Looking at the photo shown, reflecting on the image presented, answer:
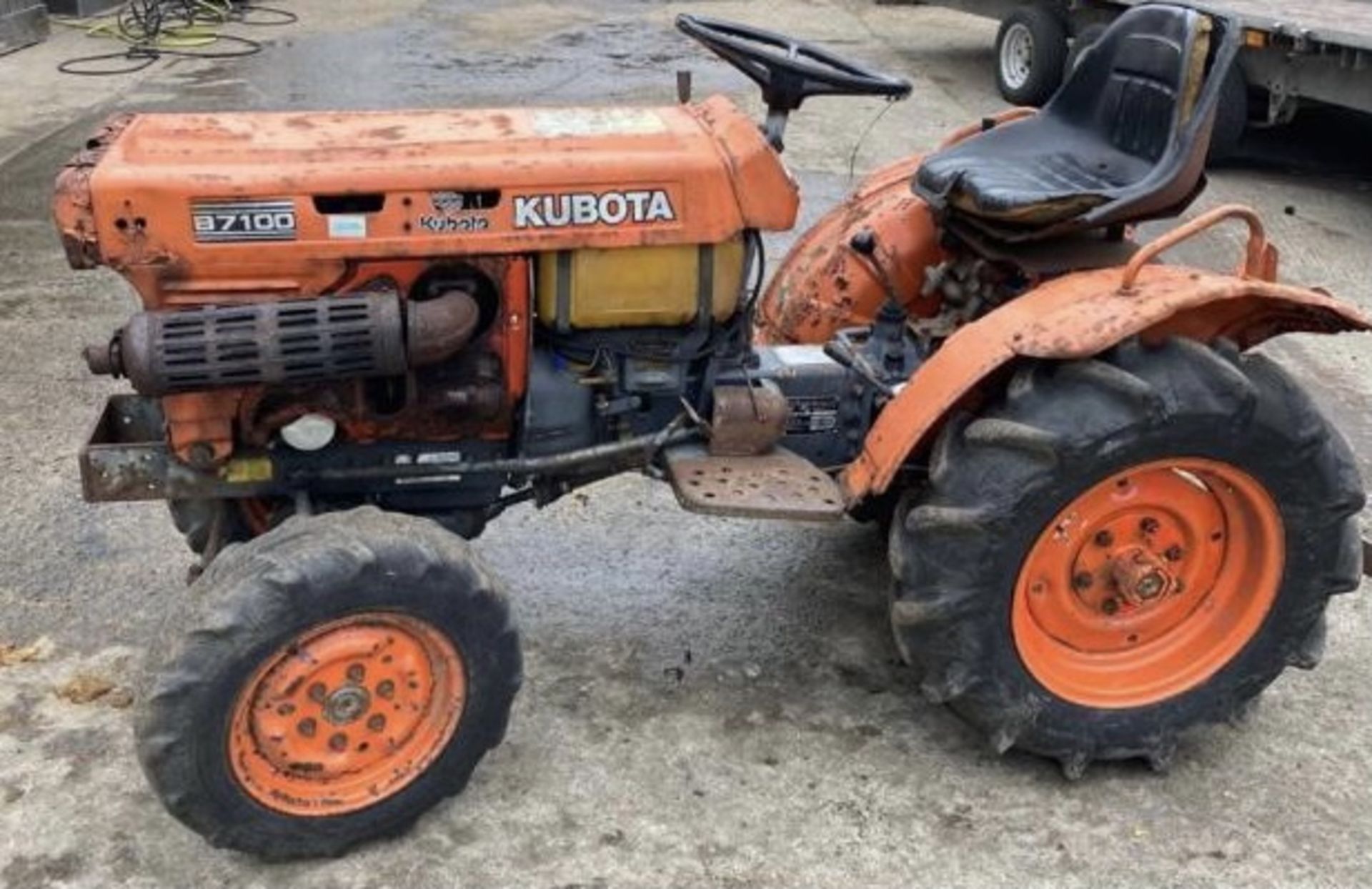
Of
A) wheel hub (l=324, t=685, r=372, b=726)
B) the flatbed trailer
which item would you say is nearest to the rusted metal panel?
wheel hub (l=324, t=685, r=372, b=726)

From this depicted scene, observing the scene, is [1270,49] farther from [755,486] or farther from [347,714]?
[347,714]

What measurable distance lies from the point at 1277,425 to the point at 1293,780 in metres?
0.76

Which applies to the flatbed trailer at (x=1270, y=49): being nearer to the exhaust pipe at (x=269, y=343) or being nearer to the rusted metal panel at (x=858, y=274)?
the rusted metal panel at (x=858, y=274)

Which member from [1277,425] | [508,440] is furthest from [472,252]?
[1277,425]

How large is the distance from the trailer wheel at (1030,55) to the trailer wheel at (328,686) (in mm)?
8230

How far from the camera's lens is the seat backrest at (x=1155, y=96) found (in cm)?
317

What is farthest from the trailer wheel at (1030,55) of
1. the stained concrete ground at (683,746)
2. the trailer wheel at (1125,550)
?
the trailer wheel at (1125,550)

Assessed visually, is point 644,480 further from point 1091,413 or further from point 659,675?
point 1091,413

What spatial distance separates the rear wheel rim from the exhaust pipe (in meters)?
8.56

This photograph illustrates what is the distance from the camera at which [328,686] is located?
266 cm

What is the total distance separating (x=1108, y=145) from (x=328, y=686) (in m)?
2.23

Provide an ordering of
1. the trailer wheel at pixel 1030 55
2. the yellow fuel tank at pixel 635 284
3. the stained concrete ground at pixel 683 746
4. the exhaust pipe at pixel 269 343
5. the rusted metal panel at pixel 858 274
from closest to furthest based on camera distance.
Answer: the exhaust pipe at pixel 269 343 < the stained concrete ground at pixel 683 746 < the yellow fuel tank at pixel 635 284 < the rusted metal panel at pixel 858 274 < the trailer wheel at pixel 1030 55

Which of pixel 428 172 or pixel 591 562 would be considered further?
pixel 591 562

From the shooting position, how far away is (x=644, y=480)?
4391 mm
